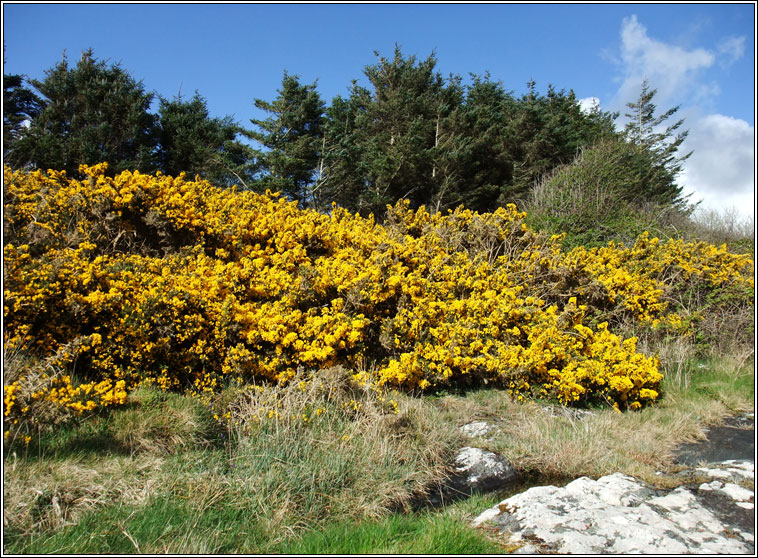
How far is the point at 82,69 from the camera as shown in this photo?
15422 mm

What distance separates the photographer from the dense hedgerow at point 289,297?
4.43 m

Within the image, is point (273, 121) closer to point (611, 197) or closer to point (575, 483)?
point (611, 197)

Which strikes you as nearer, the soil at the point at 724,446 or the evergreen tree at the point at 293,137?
the soil at the point at 724,446

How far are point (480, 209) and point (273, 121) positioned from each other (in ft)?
31.7

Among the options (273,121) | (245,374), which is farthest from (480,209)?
(245,374)

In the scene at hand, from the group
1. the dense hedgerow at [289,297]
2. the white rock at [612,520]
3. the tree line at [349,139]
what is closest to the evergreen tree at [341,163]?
the tree line at [349,139]

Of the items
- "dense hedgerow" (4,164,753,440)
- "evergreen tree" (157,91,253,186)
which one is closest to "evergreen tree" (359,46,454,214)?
"evergreen tree" (157,91,253,186)

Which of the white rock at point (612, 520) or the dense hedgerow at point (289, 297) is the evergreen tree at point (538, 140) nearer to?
the dense hedgerow at point (289, 297)

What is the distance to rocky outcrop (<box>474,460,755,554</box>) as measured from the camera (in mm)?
2713

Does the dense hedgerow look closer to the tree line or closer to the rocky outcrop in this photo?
the rocky outcrop

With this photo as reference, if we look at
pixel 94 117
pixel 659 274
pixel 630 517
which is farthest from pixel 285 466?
pixel 94 117

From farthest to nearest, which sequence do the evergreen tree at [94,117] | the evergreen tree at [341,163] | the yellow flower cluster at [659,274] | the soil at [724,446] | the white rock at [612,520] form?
1. the evergreen tree at [341,163]
2. the evergreen tree at [94,117]
3. the yellow flower cluster at [659,274]
4. the soil at [724,446]
5. the white rock at [612,520]

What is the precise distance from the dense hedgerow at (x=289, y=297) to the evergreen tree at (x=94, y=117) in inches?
311

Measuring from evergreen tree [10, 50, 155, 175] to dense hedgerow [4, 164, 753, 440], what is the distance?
790 centimetres
